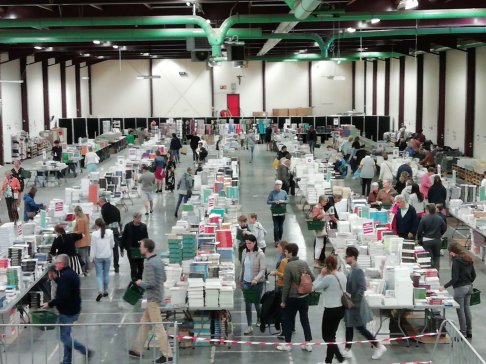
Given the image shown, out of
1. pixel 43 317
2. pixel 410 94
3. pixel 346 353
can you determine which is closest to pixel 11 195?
pixel 43 317

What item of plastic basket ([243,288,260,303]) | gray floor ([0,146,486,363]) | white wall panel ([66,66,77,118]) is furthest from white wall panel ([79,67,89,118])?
plastic basket ([243,288,260,303])

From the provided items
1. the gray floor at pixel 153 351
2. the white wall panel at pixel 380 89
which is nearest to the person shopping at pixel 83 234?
the gray floor at pixel 153 351

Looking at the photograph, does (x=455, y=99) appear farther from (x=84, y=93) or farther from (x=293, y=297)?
(x=84, y=93)

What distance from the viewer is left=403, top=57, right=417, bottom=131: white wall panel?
38531 mm

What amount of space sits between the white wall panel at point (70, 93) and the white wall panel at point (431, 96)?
69.9ft

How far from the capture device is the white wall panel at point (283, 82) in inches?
1955

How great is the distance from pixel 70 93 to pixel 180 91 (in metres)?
6.80

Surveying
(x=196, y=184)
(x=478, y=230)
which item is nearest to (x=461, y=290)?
(x=478, y=230)

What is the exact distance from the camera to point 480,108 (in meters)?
28.5

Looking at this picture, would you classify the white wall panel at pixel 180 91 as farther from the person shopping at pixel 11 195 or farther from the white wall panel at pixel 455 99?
the person shopping at pixel 11 195

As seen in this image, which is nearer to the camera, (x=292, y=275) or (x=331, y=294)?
(x=331, y=294)

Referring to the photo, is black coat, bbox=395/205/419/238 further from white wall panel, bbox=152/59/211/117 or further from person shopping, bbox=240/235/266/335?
white wall panel, bbox=152/59/211/117

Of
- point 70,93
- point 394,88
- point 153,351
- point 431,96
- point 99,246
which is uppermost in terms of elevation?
point 70,93

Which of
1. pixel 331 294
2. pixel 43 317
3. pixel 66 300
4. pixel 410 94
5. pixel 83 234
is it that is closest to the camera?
pixel 331 294
